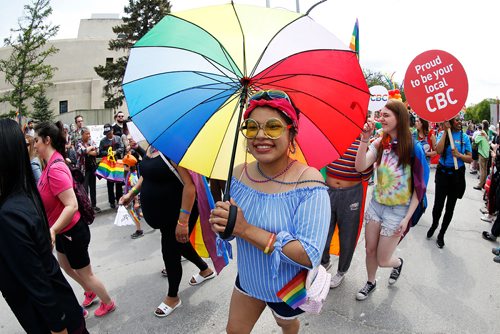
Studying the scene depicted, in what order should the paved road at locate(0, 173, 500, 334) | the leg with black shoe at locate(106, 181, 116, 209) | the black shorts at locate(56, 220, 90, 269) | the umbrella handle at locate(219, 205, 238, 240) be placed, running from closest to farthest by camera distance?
the umbrella handle at locate(219, 205, 238, 240)
the black shorts at locate(56, 220, 90, 269)
the paved road at locate(0, 173, 500, 334)
the leg with black shoe at locate(106, 181, 116, 209)

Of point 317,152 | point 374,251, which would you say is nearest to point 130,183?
point 374,251

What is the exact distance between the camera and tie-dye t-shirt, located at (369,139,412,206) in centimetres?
307

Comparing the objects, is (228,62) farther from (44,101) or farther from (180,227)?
(44,101)

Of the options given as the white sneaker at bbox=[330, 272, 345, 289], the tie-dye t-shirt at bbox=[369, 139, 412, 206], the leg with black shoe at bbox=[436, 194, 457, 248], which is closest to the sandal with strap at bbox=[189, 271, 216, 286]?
the white sneaker at bbox=[330, 272, 345, 289]

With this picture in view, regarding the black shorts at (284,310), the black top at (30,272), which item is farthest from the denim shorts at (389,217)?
the black top at (30,272)

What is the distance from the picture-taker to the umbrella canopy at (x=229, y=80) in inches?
62.7

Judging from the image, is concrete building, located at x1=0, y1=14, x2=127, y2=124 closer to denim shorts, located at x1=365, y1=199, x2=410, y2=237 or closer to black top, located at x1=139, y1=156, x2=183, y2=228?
black top, located at x1=139, y1=156, x2=183, y2=228

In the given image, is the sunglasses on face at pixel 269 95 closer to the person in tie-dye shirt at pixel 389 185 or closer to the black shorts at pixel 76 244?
the person in tie-dye shirt at pixel 389 185

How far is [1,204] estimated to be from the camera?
5.30 feet

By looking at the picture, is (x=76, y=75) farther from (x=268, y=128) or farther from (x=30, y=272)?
(x=268, y=128)

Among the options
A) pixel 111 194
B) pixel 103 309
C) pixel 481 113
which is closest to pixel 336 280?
pixel 103 309

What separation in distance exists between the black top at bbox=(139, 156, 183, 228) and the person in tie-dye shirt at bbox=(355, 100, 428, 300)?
1.66m

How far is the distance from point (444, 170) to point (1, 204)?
5009 millimetres

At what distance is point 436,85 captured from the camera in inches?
139
